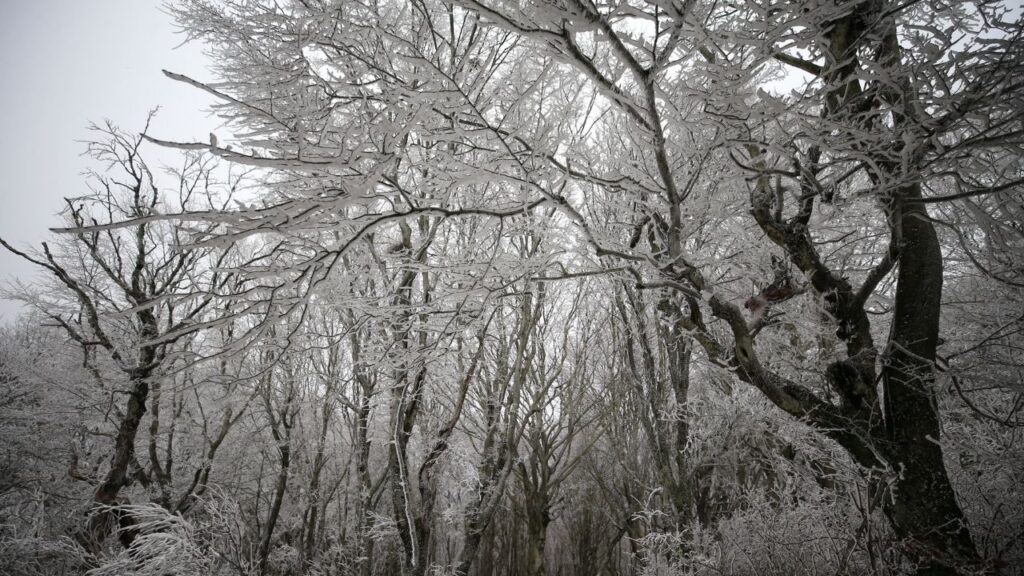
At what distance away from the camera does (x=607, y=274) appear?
10.9 ft

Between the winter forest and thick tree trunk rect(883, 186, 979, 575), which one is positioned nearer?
the winter forest

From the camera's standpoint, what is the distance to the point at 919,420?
2.37 meters

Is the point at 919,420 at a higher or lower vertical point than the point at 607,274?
lower

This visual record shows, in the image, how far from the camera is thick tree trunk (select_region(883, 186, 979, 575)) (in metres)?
Answer: 2.20

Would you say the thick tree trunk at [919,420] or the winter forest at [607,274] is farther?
the thick tree trunk at [919,420]

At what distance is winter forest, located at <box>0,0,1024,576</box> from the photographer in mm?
1645

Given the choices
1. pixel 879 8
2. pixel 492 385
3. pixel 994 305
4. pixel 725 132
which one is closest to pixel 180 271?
pixel 492 385

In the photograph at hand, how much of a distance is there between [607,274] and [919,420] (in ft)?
6.62

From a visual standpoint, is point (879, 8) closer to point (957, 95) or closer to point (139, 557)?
point (957, 95)

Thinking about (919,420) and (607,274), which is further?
(607,274)

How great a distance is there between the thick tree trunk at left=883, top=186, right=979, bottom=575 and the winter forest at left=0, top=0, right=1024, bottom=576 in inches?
0.7

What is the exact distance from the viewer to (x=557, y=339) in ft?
Answer: 24.6

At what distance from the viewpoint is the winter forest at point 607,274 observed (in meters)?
1.64

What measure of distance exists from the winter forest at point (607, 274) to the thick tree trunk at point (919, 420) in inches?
0.7
